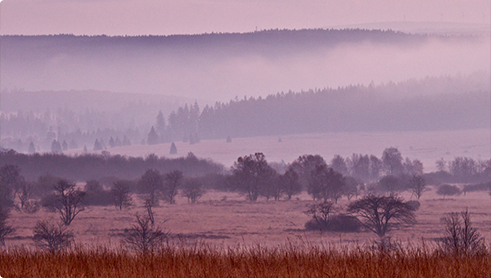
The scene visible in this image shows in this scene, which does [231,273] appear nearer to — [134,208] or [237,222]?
[237,222]

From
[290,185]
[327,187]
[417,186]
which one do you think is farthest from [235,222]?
[417,186]

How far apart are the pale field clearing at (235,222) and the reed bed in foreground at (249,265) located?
55186mm

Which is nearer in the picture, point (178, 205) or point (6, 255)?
point (6, 255)

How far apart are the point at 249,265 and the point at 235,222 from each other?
271 feet

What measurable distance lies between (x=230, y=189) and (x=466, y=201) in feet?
195

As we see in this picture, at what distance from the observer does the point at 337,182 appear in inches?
5064

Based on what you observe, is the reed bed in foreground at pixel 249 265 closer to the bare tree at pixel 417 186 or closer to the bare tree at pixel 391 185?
the bare tree at pixel 417 186

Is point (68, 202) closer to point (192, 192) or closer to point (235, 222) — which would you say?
point (235, 222)

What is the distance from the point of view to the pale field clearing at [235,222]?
77.1m

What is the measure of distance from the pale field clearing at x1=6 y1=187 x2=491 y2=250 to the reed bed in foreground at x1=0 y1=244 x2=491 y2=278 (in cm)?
5519

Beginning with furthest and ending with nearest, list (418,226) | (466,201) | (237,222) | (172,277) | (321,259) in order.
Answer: (466,201)
(237,222)
(418,226)
(321,259)
(172,277)

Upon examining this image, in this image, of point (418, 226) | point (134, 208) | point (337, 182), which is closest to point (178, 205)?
point (134, 208)

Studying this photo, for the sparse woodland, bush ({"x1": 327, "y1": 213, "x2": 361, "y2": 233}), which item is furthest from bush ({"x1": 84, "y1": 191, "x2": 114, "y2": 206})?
bush ({"x1": 327, "y1": 213, "x2": 361, "y2": 233})

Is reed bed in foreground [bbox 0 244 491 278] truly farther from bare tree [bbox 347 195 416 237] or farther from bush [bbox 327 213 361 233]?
bush [bbox 327 213 361 233]
